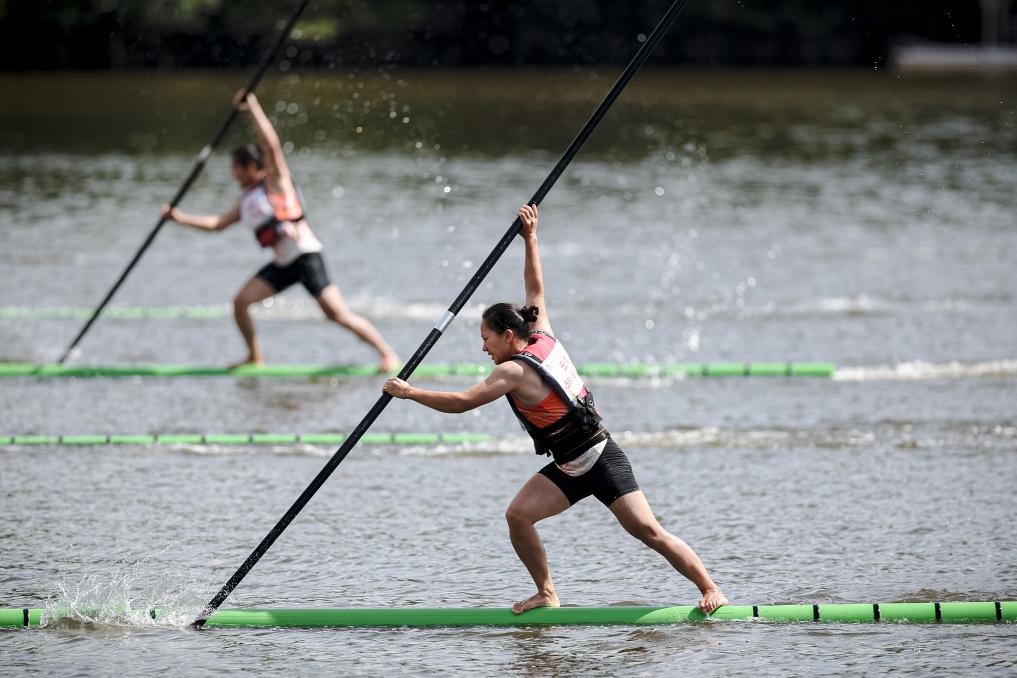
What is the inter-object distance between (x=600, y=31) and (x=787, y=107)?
38.2 feet

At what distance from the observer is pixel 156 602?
7.00 m

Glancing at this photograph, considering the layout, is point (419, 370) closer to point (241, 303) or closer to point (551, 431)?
point (241, 303)

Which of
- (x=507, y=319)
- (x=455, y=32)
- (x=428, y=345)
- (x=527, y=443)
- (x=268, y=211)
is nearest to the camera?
(x=507, y=319)

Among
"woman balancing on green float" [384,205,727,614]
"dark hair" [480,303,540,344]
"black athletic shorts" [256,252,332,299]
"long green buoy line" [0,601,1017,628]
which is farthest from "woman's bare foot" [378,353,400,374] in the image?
"dark hair" [480,303,540,344]

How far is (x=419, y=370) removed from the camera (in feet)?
38.4

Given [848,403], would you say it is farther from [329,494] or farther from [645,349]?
[329,494]

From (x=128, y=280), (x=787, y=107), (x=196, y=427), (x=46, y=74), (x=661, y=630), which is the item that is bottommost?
(x=661, y=630)

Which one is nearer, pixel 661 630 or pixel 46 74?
pixel 661 630

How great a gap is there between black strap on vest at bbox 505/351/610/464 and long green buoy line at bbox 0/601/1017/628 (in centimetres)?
72

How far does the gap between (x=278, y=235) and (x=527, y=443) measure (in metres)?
2.78

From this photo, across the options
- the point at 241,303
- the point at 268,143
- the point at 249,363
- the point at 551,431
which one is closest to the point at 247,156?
the point at 268,143

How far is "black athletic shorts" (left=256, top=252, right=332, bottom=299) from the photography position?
11.6 meters

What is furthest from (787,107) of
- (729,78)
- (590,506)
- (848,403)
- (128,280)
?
(590,506)

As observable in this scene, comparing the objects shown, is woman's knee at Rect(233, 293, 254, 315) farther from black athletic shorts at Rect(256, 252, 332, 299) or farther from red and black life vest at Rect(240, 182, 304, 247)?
red and black life vest at Rect(240, 182, 304, 247)
